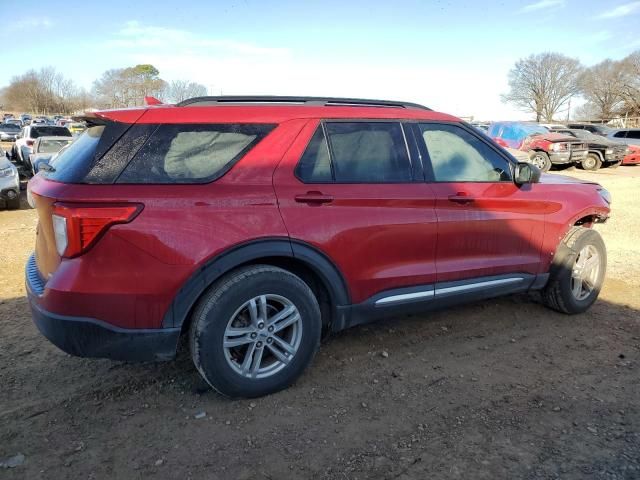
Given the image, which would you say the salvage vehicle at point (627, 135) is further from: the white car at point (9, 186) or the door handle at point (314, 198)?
the door handle at point (314, 198)

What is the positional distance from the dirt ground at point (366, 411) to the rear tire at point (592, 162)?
58.3ft

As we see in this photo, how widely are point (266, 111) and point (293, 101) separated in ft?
1.17

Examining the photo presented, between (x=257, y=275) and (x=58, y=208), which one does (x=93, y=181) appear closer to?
(x=58, y=208)

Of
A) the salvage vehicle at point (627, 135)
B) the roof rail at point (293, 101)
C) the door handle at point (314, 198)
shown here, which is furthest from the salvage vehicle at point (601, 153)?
the door handle at point (314, 198)

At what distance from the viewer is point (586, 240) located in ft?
14.4

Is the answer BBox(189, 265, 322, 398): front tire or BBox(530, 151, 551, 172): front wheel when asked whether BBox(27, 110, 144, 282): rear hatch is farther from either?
BBox(530, 151, 551, 172): front wheel

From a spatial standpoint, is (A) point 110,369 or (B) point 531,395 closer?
(B) point 531,395

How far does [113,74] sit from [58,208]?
80132 millimetres

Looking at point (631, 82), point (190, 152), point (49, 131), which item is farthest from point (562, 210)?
point (631, 82)

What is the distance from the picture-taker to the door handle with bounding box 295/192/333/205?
3.03m

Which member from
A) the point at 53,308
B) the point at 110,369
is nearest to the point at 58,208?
the point at 53,308

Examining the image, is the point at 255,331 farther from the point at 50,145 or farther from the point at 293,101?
the point at 50,145

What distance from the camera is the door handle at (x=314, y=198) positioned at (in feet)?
9.95

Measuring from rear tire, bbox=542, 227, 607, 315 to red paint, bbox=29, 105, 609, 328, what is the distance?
14.1 inches
